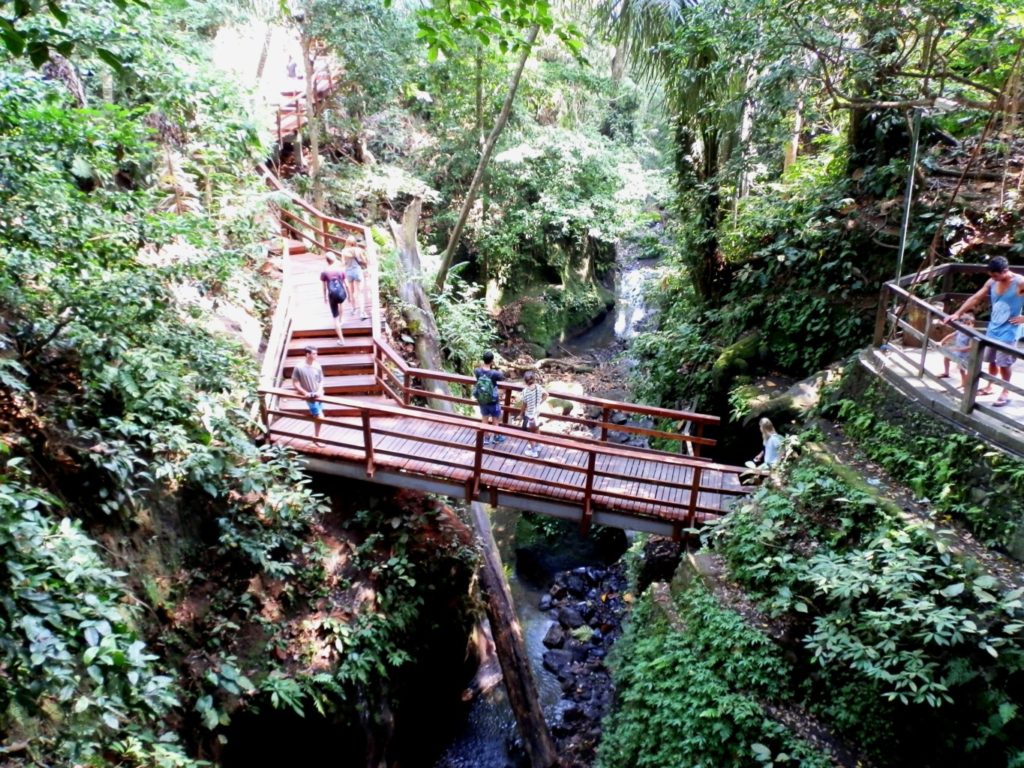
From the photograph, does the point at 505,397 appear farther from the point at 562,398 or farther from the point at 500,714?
the point at 500,714

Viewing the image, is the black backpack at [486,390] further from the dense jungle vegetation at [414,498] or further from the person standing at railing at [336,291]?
the person standing at railing at [336,291]

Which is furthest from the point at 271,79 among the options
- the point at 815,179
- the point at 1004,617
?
the point at 1004,617

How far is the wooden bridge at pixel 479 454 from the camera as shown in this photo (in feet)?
25.2

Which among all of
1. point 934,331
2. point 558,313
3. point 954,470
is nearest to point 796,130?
point 934,331

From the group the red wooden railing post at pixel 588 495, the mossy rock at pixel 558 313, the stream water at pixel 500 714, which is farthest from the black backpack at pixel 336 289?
the mossy rock at pixel 558 313

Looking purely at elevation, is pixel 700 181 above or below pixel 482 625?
above

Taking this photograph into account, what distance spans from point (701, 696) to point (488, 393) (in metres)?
4.59

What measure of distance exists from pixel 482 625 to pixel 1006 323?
8.34 m

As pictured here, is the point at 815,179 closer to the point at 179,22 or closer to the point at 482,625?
the point at 482,625

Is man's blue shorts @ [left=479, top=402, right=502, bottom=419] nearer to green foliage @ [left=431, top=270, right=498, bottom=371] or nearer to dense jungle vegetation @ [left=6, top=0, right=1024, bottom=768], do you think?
dense jungle vegetation @ [left=6, top=0, right=1024, bottom=768]

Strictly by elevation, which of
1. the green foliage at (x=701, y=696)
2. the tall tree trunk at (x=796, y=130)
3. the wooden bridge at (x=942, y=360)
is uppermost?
the tall tree trunk at (x=796, y=130)

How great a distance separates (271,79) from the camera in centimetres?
2239

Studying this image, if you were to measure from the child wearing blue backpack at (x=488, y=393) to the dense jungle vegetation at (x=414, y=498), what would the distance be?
1.62 metres

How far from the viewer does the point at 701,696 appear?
5551mm
